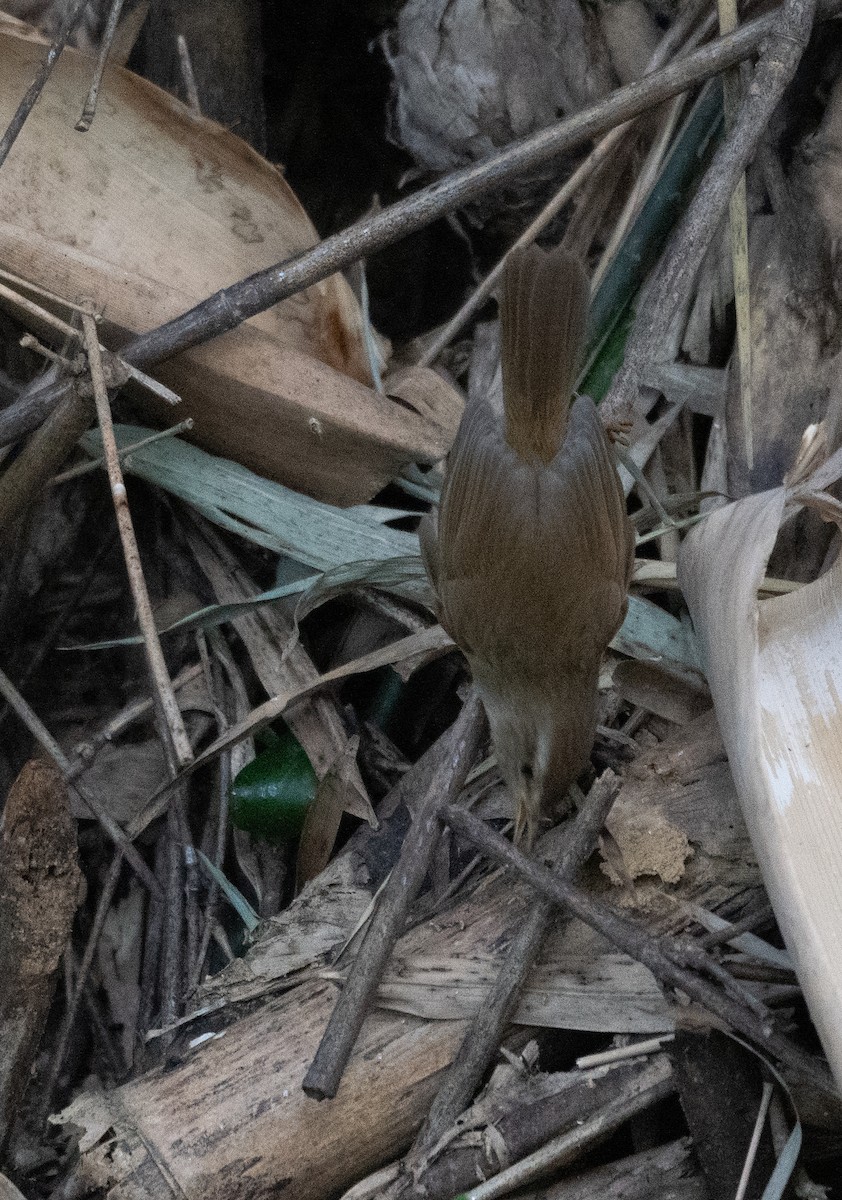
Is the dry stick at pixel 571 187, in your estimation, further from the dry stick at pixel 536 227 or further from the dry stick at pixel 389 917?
the dry stick at pixel 389 917

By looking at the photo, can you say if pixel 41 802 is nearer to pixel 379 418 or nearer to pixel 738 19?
pixel 379 418

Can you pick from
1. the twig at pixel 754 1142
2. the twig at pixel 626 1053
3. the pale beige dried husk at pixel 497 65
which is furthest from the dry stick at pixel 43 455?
the twig at pixel 754 1142

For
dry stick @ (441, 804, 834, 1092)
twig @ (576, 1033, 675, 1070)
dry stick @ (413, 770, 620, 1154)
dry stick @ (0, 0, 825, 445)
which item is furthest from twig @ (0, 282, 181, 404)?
twig @ (576, 1033, 675, 1070)

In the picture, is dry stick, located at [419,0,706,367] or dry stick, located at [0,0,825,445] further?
dry stick, located at [419,0,706,367]

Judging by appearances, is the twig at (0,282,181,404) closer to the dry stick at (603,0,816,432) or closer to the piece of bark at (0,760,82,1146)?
the piece of bark at (0,760,82,1146)

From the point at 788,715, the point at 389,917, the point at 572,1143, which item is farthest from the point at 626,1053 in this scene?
the point at 788,715

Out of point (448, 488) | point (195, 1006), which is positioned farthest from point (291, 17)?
point (195, 1006)

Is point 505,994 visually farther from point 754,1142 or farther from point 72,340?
point 72,340

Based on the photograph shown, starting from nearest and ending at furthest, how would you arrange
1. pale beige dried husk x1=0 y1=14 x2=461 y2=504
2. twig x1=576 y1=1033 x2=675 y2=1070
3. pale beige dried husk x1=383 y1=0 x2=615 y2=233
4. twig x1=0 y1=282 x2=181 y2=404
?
twig x1=576 y1=1033 x2=675 y2=1070 → twig x1=0 y1=282 x2=181 y2=404 → pale beige dried husk x1=0 y1=14 x2=461 y2=504 → pale beige dried husk x1=383 y1=0 x2=615 y2=233
